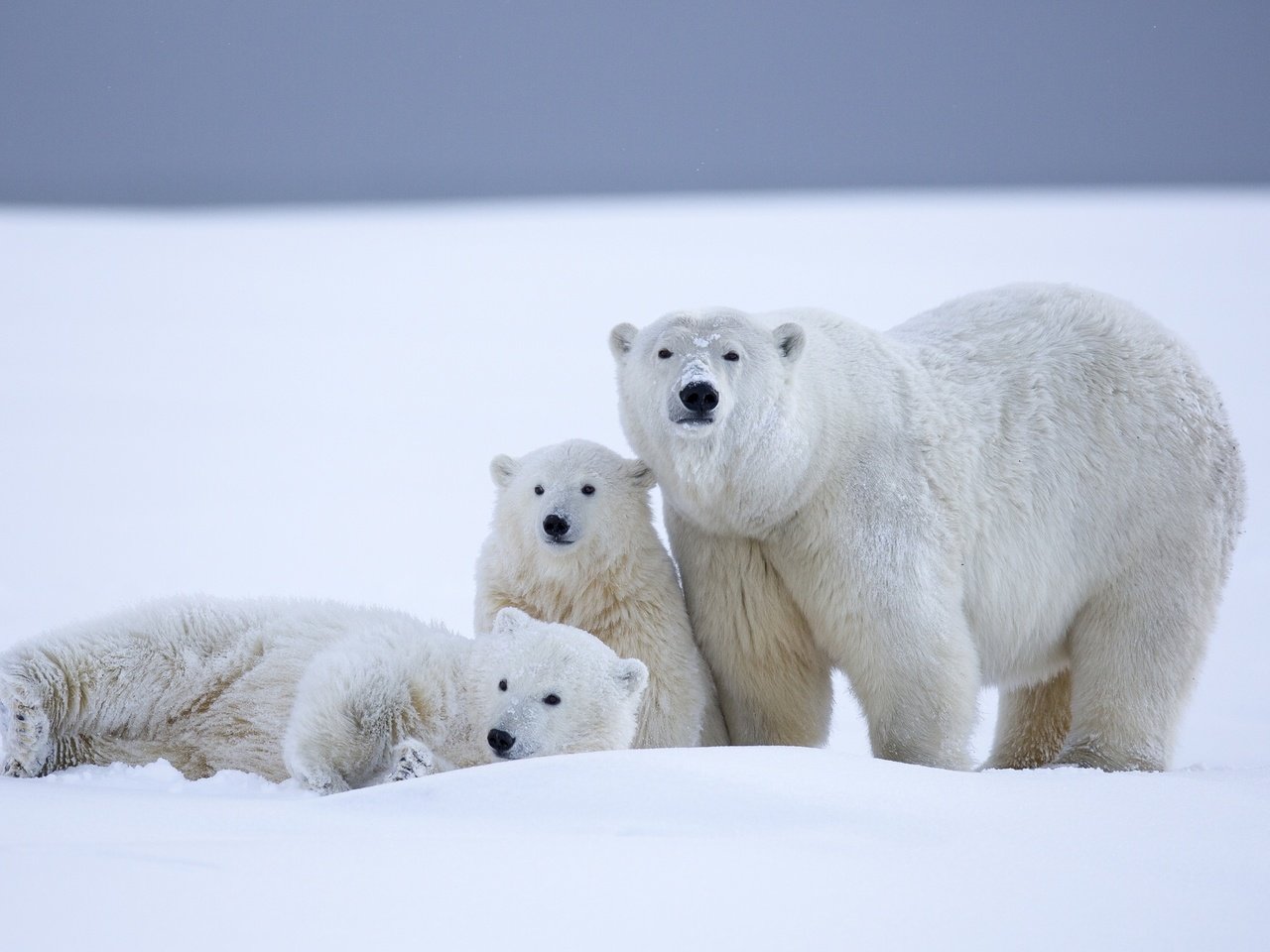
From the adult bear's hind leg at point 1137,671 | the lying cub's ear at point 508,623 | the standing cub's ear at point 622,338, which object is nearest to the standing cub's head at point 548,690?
the lying cub's ear at point 508,623

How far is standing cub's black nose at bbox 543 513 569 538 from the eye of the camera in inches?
151

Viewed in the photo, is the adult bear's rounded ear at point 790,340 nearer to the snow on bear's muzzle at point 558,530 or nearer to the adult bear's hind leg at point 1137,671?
the snow on bear's muzzle at point 558,530

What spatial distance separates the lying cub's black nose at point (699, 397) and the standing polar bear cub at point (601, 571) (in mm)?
388

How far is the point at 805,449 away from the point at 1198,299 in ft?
28.7

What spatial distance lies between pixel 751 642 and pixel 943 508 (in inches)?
26.4

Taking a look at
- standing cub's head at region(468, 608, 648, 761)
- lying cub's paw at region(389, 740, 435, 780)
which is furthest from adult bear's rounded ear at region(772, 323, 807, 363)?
lying cub's paw at region(389, 740, 435, 780)

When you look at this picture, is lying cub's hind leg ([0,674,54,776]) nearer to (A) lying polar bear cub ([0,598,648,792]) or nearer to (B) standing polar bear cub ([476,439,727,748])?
(A) lying polar bear cub ([0,598,648,792])

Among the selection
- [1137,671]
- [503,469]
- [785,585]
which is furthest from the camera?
[1137,671]

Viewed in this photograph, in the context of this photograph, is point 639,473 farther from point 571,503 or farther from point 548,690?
point 548,690

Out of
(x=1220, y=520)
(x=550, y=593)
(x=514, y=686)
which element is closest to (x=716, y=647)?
(x=550, y=593)

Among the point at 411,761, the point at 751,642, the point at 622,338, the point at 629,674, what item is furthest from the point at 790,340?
the point at 411,761

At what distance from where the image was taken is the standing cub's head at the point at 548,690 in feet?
10.8

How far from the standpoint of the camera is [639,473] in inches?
160

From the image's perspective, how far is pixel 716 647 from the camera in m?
4.16
